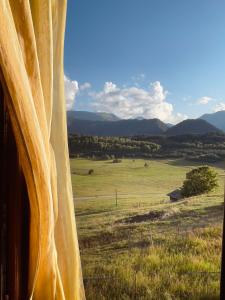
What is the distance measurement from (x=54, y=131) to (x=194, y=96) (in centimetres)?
293

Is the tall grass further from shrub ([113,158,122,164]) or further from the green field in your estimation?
shrub ([113,158,122,164])

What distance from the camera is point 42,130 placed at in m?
0.91

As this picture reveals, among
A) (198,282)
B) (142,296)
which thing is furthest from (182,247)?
(142,296)

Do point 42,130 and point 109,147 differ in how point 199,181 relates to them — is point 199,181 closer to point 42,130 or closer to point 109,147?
point 109,147

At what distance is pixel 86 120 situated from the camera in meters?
3.38

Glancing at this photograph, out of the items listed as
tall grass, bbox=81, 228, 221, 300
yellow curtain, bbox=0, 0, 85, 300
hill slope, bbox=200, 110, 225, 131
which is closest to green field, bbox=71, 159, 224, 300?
tall grass, bbox=81, 228, 221, 300

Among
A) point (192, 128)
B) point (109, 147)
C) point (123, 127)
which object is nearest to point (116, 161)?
point (109, 147)

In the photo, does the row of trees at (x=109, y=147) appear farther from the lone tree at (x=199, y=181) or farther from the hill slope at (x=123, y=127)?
the lone tree at (x=199, y=181)

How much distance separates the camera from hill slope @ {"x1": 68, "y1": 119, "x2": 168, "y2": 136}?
3.35m

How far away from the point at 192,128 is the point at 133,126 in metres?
0.78

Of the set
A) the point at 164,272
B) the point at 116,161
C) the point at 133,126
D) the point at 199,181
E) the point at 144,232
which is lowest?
the point at 164,272

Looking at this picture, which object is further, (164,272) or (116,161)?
(116,161)

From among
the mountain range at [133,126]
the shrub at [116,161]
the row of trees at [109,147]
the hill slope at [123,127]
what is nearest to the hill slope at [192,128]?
the mountain range at [133,126]

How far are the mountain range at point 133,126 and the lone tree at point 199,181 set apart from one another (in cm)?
48
